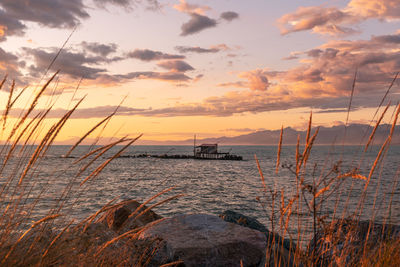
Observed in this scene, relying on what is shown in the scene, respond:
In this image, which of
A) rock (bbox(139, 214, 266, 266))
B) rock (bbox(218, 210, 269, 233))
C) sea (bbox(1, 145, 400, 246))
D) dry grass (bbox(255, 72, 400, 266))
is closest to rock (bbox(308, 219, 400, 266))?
dry grass (bbox(255, 72, 400, 266))

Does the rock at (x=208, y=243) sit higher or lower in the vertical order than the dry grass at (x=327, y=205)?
lower

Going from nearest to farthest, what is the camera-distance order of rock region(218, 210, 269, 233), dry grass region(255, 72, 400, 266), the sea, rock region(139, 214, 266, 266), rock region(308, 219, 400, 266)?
dry grass region(255, 72, 400, 266)
rock region(308, 219, 400, 266)
the sea
rock region(139, 214, 266, 266)
rock region(218, 210, 269, 233)

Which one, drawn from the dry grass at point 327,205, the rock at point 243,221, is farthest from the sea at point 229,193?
the rock at point 243,221

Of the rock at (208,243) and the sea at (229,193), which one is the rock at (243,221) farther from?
the rock at (208,243)

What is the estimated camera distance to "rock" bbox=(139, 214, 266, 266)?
5.44 metres

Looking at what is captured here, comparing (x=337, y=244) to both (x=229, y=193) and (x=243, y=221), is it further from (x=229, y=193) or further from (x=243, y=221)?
(x=229, y=193)

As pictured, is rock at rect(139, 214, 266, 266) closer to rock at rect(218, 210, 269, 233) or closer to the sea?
the sea

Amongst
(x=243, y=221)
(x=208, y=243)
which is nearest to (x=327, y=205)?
(x=208, y=243)

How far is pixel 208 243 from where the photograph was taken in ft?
18.5

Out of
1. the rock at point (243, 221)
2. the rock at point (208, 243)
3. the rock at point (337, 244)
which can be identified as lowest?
the rock at point (243, 221)

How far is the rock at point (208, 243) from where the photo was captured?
544 centimetres

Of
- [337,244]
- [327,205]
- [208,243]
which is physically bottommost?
[208,243]

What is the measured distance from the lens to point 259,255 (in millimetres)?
5742

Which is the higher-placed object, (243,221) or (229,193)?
(243,221)
